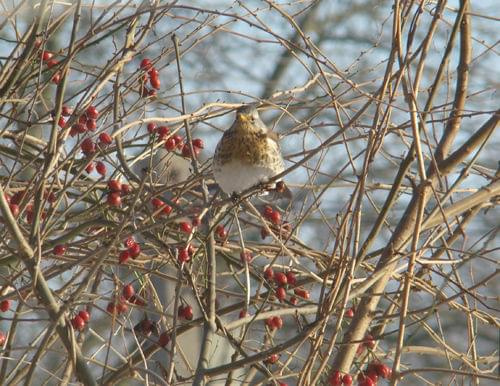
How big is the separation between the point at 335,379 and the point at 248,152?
129 centimetres

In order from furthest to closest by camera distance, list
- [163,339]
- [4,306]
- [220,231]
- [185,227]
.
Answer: [220,231], [185,227], [4,306], [163,339]

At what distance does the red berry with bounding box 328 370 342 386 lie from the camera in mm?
2500

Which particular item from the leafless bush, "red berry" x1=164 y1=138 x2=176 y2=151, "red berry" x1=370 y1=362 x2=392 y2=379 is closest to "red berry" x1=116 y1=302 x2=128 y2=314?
the leafless bush

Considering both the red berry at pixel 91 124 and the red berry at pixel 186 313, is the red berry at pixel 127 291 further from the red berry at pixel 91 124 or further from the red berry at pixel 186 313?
the red berry at pixel 91 124

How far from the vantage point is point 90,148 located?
262 cm

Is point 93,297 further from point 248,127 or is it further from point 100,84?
point 248,127

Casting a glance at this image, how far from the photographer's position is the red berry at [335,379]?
2.50 m

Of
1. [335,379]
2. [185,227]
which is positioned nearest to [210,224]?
[185,227]

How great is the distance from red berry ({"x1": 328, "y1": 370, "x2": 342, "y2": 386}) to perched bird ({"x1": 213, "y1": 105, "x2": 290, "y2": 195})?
1.05 meters

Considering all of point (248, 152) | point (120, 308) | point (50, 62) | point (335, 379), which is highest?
point (248, 152)

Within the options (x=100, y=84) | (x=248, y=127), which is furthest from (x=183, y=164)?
(x=100, y=84)

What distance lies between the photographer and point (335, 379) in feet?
8.21

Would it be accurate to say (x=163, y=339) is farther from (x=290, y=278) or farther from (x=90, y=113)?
(x=90, y=113)

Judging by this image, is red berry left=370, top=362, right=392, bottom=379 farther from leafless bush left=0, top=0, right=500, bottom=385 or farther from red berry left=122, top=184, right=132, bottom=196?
red berry left=122, top=184, right=132, bottom=196
